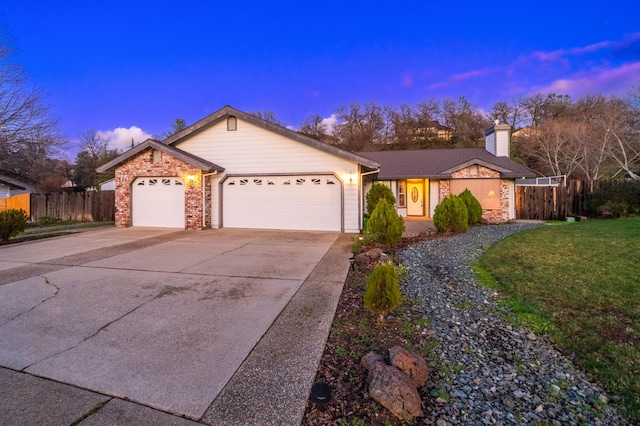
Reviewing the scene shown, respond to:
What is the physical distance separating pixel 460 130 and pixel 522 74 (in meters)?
13.4

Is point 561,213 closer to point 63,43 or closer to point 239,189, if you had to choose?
point 239,189

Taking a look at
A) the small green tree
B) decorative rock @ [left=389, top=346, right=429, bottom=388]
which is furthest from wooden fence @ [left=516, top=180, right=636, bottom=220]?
decorative rock @ [left=389, top=346, right=429, bottom=388]

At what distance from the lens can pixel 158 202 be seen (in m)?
13.2

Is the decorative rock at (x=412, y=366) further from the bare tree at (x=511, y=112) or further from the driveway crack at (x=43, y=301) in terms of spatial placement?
the bare tree at (x=511, y=112)

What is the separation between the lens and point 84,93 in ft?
59.0

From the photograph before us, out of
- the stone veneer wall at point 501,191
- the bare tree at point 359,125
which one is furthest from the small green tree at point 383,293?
the bare tree at point 359,125

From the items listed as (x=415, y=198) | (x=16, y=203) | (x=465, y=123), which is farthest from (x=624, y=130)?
(x=16, y=203)

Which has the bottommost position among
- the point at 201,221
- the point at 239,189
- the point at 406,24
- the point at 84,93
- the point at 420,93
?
the point at 201,221

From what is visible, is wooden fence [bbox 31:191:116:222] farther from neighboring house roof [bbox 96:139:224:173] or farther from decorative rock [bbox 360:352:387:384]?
decorative rock [bbox 360:352:387:384]

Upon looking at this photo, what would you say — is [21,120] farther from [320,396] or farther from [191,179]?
[320,396]

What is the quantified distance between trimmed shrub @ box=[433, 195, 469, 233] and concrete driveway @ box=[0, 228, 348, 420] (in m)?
4.83

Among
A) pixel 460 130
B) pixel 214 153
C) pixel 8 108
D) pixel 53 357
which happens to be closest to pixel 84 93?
pixel 8 108

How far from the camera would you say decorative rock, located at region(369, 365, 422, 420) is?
2.22m

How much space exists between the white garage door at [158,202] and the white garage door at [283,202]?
1.84 m
